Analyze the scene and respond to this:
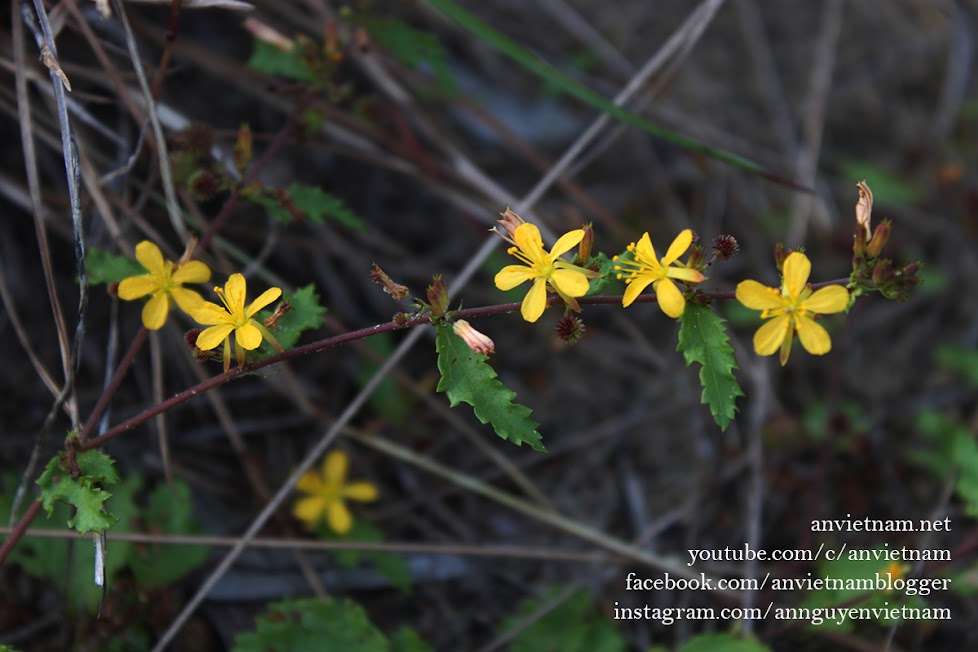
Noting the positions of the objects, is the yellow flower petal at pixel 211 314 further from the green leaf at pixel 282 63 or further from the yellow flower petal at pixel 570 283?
the green leaf at pixel 282 63

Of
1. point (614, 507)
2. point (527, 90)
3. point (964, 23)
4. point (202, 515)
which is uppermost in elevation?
point (964, 23)

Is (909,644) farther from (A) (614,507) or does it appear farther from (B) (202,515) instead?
(B) (202,515)

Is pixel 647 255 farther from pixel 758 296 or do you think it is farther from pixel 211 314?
pixel 211 314

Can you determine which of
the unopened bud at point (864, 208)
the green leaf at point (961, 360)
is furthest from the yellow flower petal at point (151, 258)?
the green leaf at point (961, 360)

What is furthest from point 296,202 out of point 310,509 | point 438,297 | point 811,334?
point 811,334

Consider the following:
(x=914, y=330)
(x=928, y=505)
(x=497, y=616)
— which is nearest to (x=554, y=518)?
(x=497, y=616)

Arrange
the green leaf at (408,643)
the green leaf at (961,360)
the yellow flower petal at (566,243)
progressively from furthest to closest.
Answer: the green leaf at (961,360) < the green leaf at (408,643) < the yellow flower petal at (566,243)
